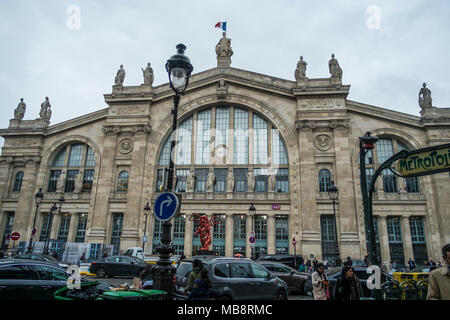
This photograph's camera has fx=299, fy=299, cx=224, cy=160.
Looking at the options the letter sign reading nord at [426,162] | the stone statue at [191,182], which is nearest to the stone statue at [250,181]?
the stone statue at [191,182]

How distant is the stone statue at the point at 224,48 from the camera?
121ft

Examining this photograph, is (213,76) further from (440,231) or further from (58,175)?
(440,231)

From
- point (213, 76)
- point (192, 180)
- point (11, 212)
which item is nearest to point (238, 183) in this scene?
point (192, 180)

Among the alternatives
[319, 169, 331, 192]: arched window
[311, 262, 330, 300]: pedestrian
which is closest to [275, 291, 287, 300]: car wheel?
[311, 262, 330, 300]: pedestrian

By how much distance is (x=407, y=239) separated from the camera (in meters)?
28.4

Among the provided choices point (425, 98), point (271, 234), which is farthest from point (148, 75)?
point (425, 98)

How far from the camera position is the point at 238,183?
32656 mm

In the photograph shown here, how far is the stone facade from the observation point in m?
29.1

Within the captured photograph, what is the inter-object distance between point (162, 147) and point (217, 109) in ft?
25.8

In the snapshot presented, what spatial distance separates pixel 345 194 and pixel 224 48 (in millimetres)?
22328

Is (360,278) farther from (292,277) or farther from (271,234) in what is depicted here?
(271,234)

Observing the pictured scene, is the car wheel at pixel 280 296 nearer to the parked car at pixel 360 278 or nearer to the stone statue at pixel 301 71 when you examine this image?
the parked car at pixel 360 278

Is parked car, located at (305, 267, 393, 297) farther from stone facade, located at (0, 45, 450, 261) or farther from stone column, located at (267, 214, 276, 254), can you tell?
stone column, located at (267, 214, 276, 254)

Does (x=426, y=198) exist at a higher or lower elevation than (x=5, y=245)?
higher
